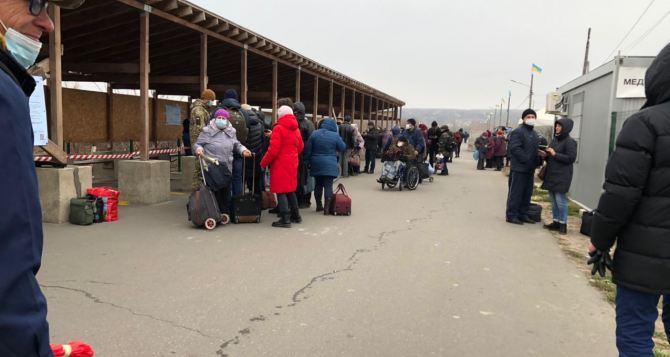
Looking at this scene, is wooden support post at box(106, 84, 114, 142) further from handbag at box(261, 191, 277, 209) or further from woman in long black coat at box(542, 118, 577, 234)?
woman in long black coat at box(542, 118, 577, 234)

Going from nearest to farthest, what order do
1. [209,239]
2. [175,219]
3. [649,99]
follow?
[649,99]
[209,239]
[175,219]

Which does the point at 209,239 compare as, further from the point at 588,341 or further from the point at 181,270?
the point at 588,341

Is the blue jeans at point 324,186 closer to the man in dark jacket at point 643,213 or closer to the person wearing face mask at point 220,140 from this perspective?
the person wearing face mask at point 220,140

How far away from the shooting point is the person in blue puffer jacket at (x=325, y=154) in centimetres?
918

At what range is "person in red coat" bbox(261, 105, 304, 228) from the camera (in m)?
7.81

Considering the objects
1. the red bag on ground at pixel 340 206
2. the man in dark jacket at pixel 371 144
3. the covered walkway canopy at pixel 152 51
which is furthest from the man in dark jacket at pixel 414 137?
the red bag on ground at pixel 340 206

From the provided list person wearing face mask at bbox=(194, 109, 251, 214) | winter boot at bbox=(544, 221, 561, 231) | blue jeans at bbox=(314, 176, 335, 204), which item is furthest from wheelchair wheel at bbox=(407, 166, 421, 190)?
person wearing face mask at bbox=(194, 109, 251, 214)

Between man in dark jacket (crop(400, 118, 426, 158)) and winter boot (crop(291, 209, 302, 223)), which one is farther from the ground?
man in dark jacket (crop(400, 118, 426, 158))

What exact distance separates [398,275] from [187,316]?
2.34 m

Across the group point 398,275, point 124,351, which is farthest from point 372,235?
point 124,351

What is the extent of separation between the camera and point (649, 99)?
2.78 meters

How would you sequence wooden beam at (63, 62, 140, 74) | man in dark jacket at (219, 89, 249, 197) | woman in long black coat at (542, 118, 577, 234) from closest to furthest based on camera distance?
woman in long black coat at (542, 118, 577, 234) < man in dark jacket at (219, 89, 249, 197) < wooden beam at (63, 62, 140, 74)

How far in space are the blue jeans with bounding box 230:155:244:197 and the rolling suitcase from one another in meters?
1.15

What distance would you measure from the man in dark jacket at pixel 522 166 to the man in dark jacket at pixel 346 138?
256 inches
